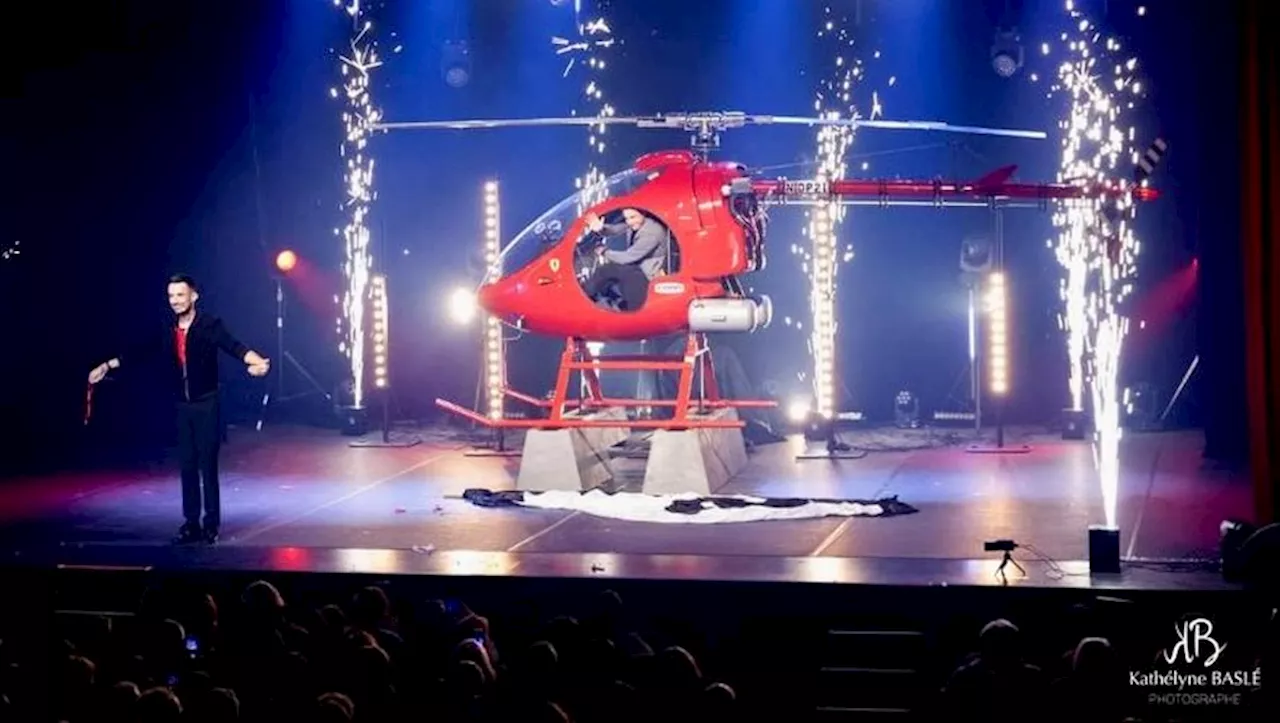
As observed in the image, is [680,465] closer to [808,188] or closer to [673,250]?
[673,250]

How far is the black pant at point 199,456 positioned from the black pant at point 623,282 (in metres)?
2.60

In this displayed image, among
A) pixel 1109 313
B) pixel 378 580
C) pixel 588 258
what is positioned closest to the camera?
pixel 378 580

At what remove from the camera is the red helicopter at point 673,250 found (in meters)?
9.38

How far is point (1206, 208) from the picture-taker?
10.1 metres

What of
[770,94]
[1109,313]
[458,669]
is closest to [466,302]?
[770,94]

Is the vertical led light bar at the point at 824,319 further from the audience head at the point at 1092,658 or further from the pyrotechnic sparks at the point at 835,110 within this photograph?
the audience head at the point at 1092,658

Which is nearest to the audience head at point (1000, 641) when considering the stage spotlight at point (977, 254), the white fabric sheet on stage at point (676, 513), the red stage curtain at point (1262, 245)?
the red stage curtain at point (1262, 245)

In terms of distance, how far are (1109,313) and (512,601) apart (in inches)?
278

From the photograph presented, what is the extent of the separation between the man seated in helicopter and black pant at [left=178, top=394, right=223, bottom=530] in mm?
2638

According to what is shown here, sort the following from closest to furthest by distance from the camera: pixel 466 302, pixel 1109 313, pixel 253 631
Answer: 1. pixel 253 631
2. pixel 1109 313
3. pixel 466 302

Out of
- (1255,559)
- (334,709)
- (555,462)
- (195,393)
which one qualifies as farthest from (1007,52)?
(334,709)

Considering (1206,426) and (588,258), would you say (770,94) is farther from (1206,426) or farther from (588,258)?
(1206,426)

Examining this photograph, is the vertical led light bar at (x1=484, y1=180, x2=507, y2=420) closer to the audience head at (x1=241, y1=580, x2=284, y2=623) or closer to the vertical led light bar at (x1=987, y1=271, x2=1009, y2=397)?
the vertical led light bar at (x1=987, y1=271, x2=1009, y2=397)

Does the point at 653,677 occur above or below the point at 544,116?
below
